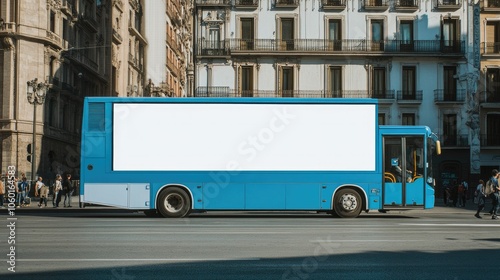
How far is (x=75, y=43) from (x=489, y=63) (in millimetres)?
30311

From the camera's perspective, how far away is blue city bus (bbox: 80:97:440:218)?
78.3 ft

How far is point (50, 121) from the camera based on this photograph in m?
54.0

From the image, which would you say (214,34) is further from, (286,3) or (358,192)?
(358,192)

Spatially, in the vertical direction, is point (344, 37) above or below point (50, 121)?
above

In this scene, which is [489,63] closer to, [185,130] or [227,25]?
[227,25]

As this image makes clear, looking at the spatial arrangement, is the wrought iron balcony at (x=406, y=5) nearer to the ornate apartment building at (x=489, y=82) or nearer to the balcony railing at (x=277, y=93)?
the ornate apartment building at (x=489, y=82)

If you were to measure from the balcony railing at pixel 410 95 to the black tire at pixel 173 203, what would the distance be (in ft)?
100

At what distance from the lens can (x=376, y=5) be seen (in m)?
52.3

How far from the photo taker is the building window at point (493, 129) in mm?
54119

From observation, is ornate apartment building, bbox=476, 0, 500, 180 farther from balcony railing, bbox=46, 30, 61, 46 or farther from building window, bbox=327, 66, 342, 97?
balcony railing, bbox=46, 30, 61, 46

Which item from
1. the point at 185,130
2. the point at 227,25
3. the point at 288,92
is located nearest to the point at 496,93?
the point at 288,92

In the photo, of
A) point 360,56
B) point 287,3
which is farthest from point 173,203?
point 360,56

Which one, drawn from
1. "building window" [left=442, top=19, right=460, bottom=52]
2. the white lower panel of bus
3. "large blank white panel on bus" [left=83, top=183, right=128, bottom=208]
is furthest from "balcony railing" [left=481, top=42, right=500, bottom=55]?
"large blank white panel on bus" [left=83, top=183, right=128, bottom=208]

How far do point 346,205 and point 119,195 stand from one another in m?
6.97
